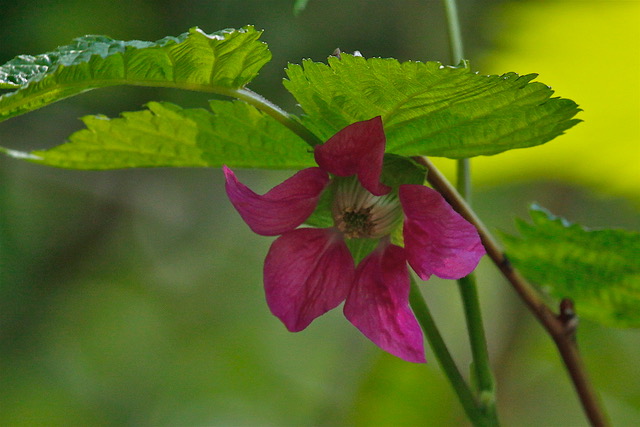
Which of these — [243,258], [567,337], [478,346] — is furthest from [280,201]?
[243,258]

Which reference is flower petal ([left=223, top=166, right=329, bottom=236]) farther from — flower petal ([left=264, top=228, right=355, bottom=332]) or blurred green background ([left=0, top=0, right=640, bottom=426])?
blurred green background ([left=0, top=0, right=640, bottom=426])

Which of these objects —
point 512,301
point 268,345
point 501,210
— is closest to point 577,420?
point 512,301

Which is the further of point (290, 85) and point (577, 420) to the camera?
point (577, 420)

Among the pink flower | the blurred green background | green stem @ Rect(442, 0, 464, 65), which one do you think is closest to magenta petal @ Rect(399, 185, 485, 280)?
the pink flower

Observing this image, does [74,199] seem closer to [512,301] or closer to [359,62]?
[512,301]

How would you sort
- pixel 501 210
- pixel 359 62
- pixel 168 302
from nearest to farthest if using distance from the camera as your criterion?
pixel 359 62 < pixel 501 210 < pixel 168 302

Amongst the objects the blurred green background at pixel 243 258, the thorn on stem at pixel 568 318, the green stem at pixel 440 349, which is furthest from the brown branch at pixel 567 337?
the blurred green background at pixel 243 258
